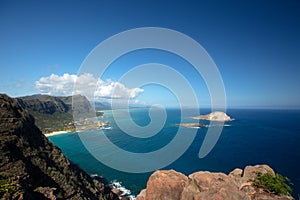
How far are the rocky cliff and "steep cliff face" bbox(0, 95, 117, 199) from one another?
1218cm

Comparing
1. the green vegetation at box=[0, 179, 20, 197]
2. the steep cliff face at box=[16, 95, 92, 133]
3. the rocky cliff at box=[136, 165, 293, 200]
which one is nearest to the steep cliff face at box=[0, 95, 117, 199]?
the green vegetation at box=[0, 179, 20, 197]

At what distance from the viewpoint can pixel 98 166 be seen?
186 ft

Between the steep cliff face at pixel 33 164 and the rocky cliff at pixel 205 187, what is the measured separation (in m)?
12.2

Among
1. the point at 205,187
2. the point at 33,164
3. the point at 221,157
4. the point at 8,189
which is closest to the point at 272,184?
the point at 205,187

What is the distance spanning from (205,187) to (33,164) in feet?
80.3

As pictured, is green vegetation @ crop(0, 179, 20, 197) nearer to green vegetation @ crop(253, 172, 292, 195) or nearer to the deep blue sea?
green vegetation @ crop(253, 172, 292, 195)

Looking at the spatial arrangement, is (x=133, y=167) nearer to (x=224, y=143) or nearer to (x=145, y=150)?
(x=145, y=150)

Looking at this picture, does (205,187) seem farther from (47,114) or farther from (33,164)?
Answer: (47,114)

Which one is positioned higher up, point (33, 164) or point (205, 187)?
point (33, 164)

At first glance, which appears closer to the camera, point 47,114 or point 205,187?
point 205,187

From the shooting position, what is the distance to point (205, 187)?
23.8m

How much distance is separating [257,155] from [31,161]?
6897cm

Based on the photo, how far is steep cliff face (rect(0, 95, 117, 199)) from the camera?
20.9 metres

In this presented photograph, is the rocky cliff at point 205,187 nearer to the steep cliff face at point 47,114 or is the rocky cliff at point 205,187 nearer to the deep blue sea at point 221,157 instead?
the deep blue sea at point 221,157
